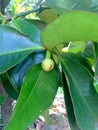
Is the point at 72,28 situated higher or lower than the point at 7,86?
higher

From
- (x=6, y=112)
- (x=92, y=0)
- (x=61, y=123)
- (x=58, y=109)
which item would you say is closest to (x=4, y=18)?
(x=92, y=0)

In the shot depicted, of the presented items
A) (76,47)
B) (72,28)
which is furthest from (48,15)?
(72,28)

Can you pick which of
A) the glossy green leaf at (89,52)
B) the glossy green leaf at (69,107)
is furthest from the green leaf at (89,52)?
the glossy green leaf at (69,107)

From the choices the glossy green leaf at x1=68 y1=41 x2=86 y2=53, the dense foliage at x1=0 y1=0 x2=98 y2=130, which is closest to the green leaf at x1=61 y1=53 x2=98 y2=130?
the dense foliage at x1=0 y1=0 x2=98 y2=130

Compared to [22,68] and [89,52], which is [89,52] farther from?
[22,68]

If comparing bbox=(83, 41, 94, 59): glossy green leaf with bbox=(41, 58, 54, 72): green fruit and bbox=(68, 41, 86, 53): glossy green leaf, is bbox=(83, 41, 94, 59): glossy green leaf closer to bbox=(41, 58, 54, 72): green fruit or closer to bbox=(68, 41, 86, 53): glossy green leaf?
bbox=(68, 41, 86, 53): glossy green leaf

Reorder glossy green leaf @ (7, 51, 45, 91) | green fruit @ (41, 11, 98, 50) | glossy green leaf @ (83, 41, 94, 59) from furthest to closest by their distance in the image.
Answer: glossy green leaf @ (83, 41, 94, 59) → glossy green leaf @ (7, 51, 45, 91) → green fruit @ (41, 11, 98, 50)
